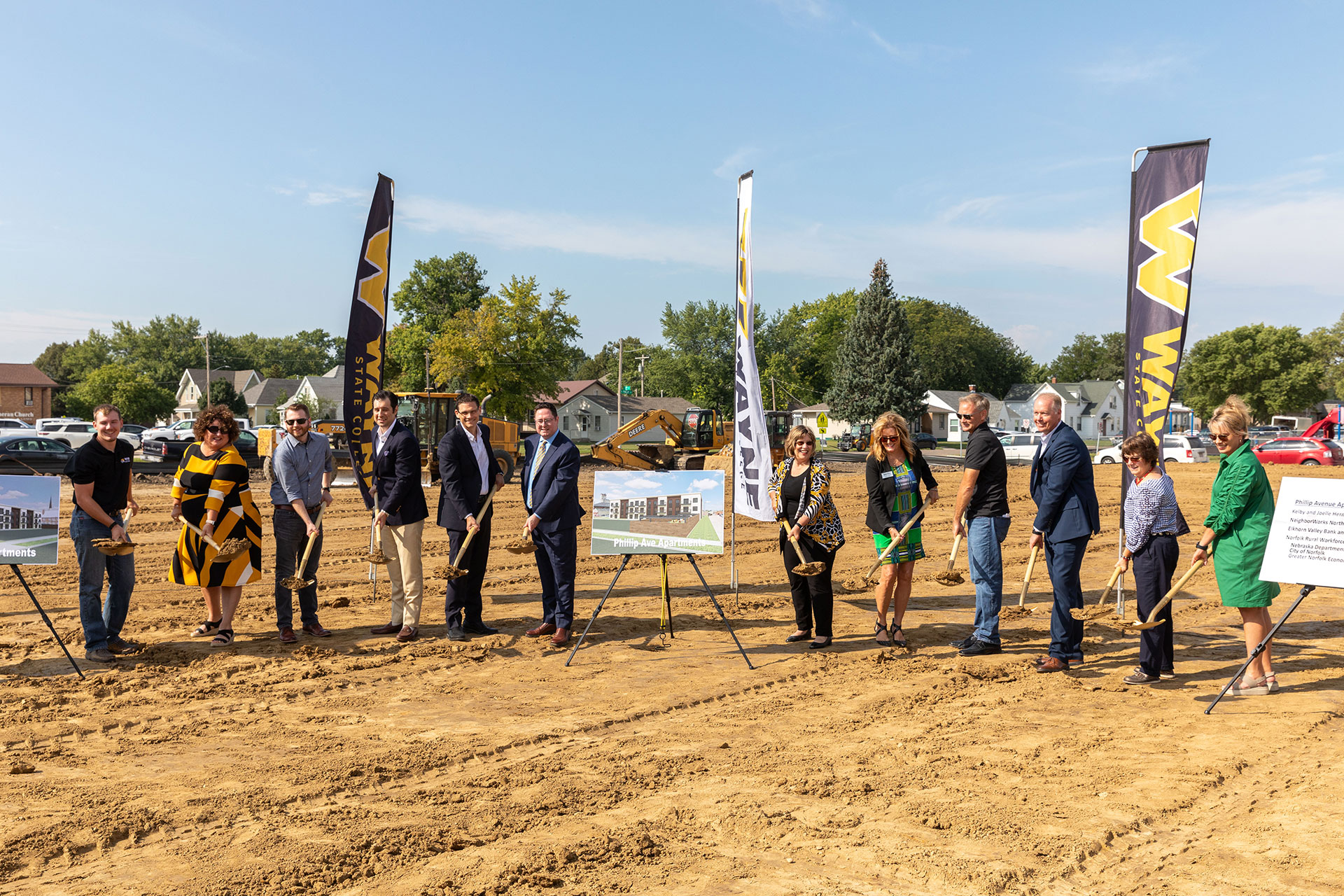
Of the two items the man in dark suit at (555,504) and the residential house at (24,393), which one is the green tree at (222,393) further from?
the man in dark suit at (555,504)

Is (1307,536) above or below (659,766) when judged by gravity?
above

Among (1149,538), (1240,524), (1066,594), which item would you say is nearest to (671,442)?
(1066,594)

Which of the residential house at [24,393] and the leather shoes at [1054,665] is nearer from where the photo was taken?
the leather shoes at [1054,665]

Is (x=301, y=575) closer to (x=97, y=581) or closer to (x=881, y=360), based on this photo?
(x=97, y=581)

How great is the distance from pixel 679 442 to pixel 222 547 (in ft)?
80.3

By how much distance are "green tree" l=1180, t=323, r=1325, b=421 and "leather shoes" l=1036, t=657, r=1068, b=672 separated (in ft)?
267

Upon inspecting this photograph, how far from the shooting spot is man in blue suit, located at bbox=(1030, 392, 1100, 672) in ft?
20.8

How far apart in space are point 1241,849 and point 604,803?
282cm

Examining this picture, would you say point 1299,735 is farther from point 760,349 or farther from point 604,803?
point 760,349

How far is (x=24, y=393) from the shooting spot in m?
66.8

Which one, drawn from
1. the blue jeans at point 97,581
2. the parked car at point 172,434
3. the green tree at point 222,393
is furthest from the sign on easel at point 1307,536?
the green tree at point 222,393

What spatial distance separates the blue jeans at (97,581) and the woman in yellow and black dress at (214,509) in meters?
0.42

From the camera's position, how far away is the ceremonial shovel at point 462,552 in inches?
278

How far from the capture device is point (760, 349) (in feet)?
291
